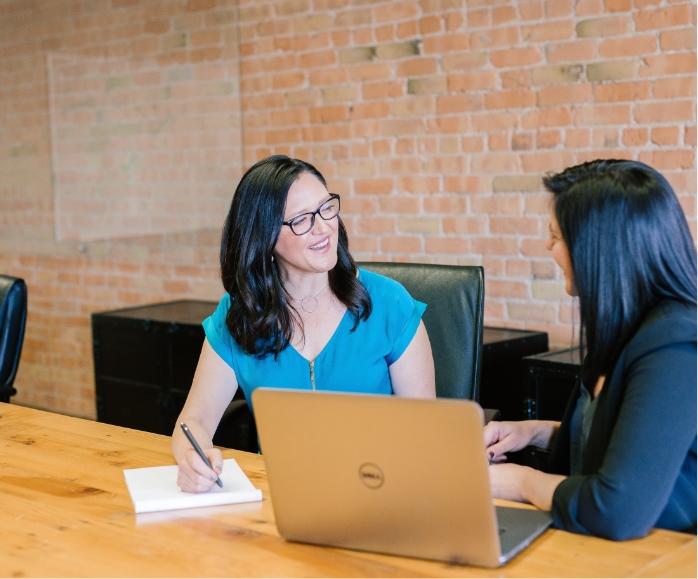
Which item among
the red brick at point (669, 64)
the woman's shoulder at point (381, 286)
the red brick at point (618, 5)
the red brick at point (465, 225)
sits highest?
the red brick at point (618, 5)

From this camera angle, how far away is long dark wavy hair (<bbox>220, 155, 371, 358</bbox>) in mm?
1928

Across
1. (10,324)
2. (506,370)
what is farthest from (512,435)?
(10,324)

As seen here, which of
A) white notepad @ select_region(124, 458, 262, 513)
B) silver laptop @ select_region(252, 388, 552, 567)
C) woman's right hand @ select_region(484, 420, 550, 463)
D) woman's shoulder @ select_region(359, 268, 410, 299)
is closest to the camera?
silver laptop @ select_region(252, 388, 552, 567)

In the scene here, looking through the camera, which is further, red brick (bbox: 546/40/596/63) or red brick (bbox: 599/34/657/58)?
red brick (bbox: 546/40/596/63)

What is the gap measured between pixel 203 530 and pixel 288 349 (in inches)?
26.8

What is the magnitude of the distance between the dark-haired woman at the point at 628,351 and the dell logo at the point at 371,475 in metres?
0.29

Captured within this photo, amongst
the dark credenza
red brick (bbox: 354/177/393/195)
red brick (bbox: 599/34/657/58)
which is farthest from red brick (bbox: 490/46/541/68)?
the dark credenza

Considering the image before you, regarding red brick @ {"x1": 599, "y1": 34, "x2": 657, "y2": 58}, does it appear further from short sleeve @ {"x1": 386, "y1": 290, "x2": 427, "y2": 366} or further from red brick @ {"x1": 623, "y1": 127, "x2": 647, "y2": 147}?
short sleeve @ {"x1": 386, "y1": 290, "x2": 427, "y2": 366}

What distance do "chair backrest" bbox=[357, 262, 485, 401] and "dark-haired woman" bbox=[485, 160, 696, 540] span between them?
2.37ft

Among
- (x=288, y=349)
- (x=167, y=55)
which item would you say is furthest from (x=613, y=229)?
(x=167, y=55)

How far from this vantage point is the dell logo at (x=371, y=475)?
3.81 ft

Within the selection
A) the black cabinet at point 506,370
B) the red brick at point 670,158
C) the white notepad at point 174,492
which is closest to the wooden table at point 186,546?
the white notepad at point 174,492

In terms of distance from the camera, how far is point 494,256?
3195 mm

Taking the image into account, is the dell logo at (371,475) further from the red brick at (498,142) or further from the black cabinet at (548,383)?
the red brick at (498,142)
